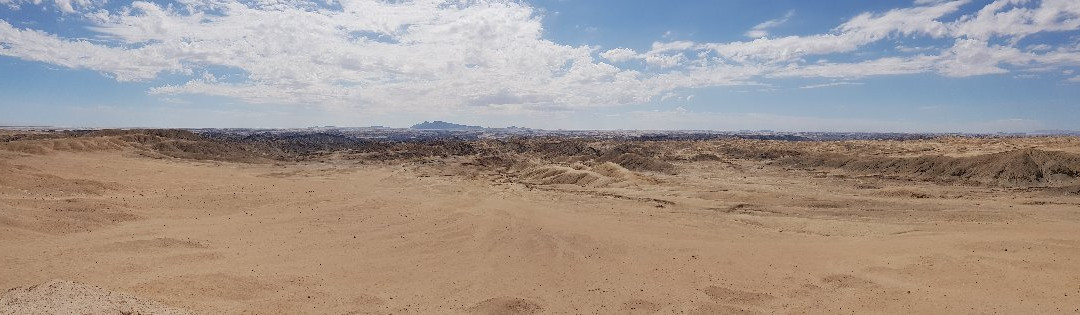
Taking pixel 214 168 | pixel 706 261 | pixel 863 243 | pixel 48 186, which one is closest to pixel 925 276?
pixel 863 243

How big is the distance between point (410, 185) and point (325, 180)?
24.0 feet

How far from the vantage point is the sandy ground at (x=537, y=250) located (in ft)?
41.4

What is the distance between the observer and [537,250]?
56.7 feet

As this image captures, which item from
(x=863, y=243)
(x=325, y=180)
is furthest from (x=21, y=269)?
(x=325, y=180)

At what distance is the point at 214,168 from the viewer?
148 ft

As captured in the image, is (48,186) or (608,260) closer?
(608,260)

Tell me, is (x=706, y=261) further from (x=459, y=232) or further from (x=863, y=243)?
(x=459, y=232)

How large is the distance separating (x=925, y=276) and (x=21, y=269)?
69.8ft

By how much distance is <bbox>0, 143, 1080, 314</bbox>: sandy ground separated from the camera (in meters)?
12.6

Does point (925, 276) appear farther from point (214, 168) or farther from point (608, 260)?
point (214, 168)

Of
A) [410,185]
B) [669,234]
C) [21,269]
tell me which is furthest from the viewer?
[410,185]

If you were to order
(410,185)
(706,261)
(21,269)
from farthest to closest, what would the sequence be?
(410,185), (706,261), (21,269)

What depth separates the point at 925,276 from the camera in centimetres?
1432

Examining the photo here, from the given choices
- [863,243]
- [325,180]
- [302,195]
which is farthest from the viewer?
[325,180]
